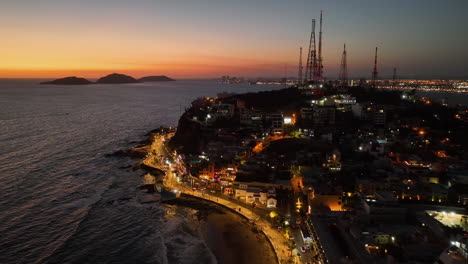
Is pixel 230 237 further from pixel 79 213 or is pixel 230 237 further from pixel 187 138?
pixel 187 138

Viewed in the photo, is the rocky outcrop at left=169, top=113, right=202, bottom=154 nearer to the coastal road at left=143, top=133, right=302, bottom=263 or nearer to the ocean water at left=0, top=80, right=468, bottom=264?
the coastal road at left=143, top=133, right=302, bottom=263

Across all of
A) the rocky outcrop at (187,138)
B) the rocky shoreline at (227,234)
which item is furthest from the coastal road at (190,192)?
the rocky outcrop at (187,138)

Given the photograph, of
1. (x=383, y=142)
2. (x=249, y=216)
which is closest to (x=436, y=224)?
(x=249, y=216)

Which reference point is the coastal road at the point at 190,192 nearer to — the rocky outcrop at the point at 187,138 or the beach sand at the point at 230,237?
the beach sand at the point at 230,237

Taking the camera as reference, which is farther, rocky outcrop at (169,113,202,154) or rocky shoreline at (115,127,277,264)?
rocky outcrop at (169,113,202,154)

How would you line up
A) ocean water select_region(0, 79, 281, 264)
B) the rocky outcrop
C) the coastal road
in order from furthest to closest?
the rocky outcrop → the coastal road → ocean water select_region(0, 79, 281, 264)

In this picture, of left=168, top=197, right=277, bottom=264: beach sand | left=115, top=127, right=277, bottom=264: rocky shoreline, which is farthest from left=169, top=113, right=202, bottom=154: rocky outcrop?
left=168, top=197, right=277, bottom=264: beach sand

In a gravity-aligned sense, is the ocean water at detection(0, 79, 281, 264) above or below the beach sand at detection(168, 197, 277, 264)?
above

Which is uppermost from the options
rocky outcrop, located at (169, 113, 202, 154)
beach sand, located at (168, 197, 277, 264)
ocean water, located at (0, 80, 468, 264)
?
rocky outcrop, located at (169, 113, 202, 154)

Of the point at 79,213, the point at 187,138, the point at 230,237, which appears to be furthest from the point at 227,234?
the point at 187,138
